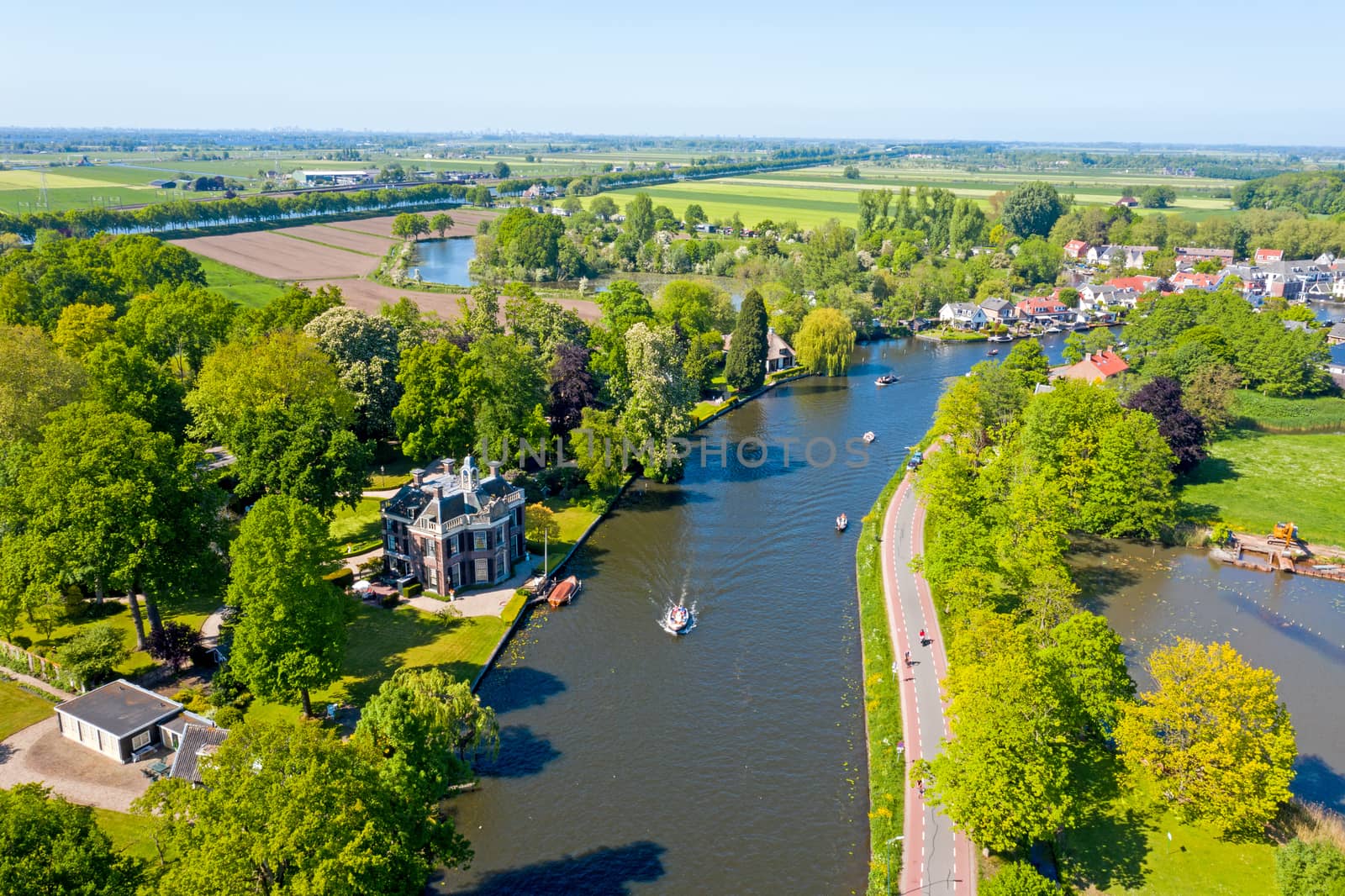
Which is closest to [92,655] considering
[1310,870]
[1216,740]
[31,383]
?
[31,383]

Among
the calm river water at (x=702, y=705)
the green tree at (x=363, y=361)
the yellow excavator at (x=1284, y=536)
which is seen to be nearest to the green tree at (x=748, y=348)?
the calm river water at (x=702, y=705)

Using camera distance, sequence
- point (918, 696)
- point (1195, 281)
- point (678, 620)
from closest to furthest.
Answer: point (918, 696)
point (678, 620)
point (1195, 281)

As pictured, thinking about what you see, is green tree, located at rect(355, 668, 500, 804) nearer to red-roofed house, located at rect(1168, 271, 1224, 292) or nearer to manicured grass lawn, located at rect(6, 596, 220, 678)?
manicured grass lawn, located at rect(6, 596, 220, 678)

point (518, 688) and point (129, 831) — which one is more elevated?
point (518, 688)

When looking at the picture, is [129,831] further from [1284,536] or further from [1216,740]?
[1284,536]

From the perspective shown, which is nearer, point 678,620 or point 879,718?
point 879,718

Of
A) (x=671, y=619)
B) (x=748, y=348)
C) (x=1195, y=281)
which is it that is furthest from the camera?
(x=1195, y=281)
